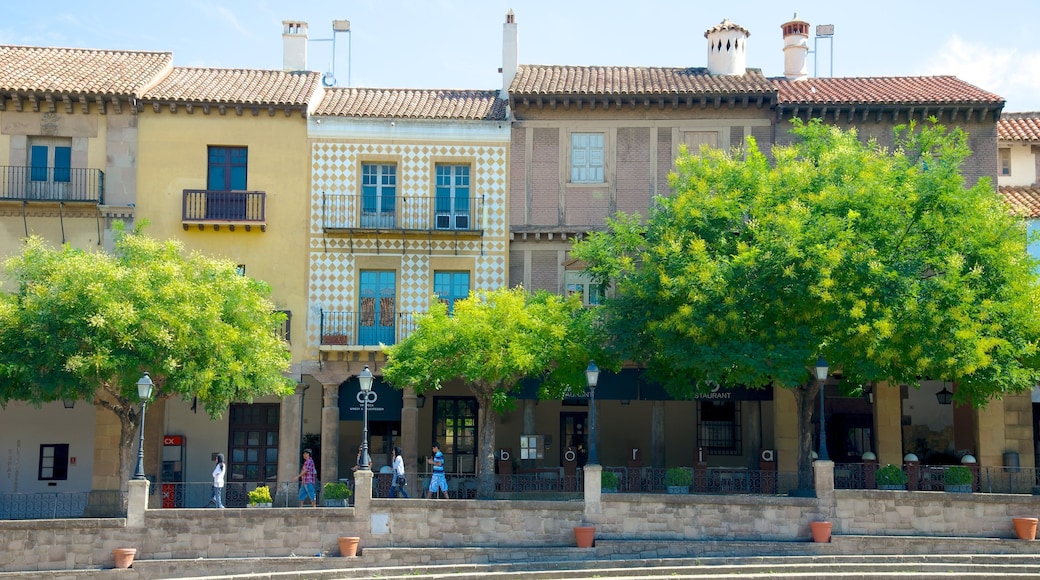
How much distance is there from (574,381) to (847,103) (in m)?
11.8

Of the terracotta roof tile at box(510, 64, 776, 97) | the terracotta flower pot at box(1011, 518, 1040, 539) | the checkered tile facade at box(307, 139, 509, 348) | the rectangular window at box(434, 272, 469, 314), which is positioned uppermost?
the terracotta roof tile at box(510, 64, 776, 97)

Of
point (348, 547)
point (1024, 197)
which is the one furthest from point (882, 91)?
point (348, 547)

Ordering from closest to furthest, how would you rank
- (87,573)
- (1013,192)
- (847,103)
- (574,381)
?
(87,573) < (574,381) < (847,103) < (1013,192)

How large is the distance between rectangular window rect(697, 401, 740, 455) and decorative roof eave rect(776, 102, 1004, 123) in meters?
9.32

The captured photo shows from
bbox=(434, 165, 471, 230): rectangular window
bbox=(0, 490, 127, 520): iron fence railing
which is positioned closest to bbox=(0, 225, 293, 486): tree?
bbox=(0, 490, 127, 520): iron fence railing

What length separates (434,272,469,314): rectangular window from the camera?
34.6 metres

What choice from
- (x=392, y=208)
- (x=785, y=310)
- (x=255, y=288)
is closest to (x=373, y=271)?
(x=392, y=208)

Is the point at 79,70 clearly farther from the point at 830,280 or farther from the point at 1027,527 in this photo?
the point at 1027,527

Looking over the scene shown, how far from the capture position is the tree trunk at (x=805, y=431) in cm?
2914

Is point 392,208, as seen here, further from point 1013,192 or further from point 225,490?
point 1013,192

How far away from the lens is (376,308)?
3431cm

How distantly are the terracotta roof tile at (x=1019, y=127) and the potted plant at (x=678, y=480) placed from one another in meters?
15.8

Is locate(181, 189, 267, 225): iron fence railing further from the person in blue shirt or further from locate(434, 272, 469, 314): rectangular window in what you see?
the person in blue shirt

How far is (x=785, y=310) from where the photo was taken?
2798 centimetres
